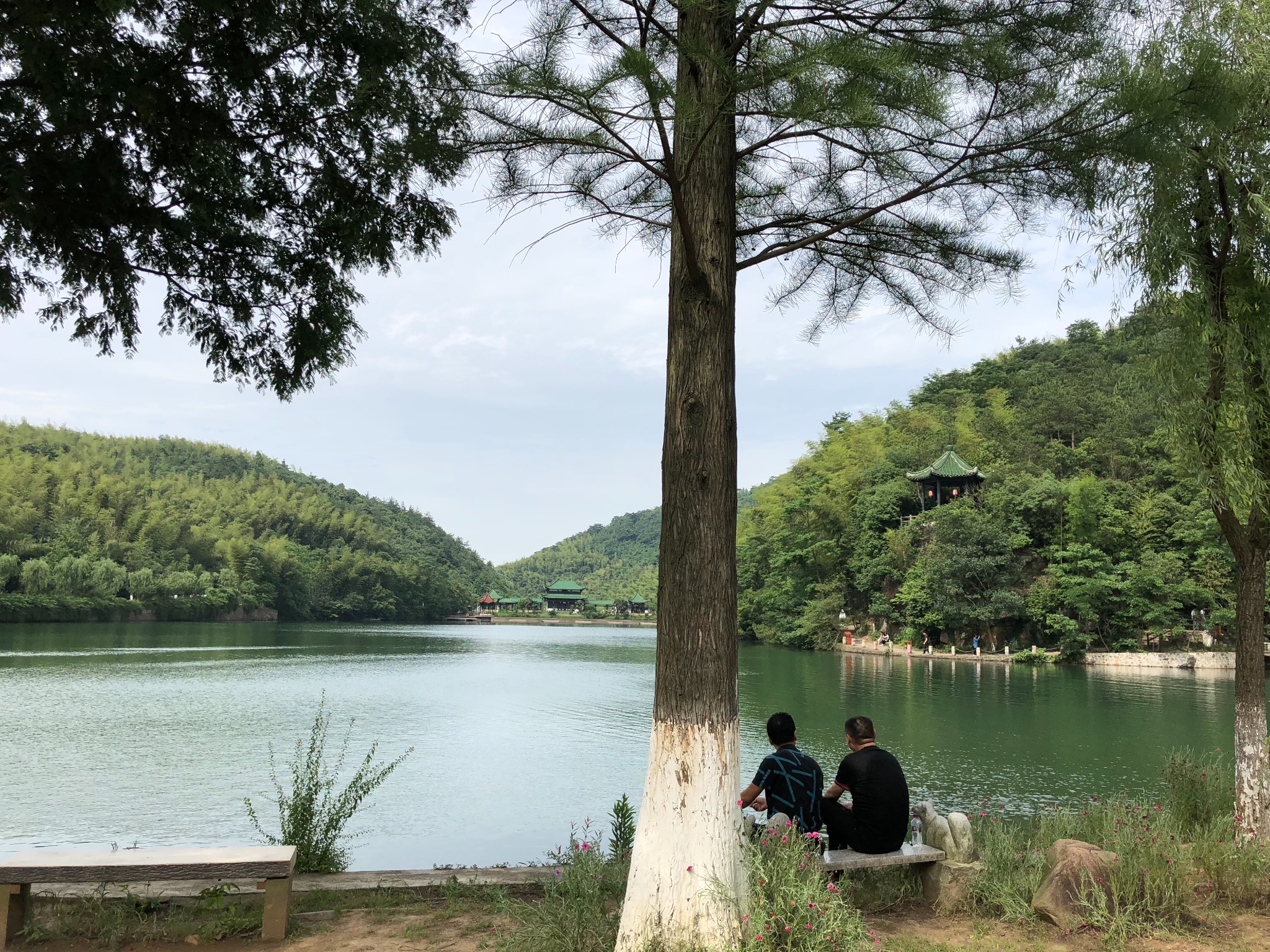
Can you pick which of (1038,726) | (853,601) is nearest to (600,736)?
(1038,726)

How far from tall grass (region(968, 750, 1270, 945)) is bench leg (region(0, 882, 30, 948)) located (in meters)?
3.37

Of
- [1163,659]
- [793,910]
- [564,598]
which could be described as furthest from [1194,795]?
[564,598]

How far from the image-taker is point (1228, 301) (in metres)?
4.53

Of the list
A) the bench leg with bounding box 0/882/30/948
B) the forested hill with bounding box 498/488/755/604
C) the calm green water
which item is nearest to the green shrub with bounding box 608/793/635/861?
the bench leg with bounding box 0/882/30/948

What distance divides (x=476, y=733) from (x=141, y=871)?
11.4 metres

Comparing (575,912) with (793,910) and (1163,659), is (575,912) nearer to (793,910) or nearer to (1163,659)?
(793,910)

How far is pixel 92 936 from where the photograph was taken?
288cm

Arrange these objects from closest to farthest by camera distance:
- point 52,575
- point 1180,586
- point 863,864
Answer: point 863,864, point 1180,586, point 52,575

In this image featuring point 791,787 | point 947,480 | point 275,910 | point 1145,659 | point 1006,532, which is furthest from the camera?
point 947,480

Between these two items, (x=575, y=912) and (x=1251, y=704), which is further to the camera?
(x=1251, y=704)

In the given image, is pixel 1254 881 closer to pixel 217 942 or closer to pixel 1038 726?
pixel 217 942

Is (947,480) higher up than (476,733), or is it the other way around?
(947,480)

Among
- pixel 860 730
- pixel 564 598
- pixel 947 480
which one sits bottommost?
pixel 564 598

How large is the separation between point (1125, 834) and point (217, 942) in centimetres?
342
